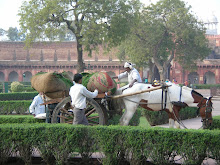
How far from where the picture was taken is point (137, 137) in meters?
5.17

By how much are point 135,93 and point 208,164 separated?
2.04 metres

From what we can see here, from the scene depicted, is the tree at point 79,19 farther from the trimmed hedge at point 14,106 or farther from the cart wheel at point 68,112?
the cart wheel at point 68,112

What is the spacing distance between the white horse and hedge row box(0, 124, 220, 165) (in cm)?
145

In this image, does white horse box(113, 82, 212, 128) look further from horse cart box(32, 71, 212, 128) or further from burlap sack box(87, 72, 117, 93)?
burlap sack box(87, 72, 117, 93)

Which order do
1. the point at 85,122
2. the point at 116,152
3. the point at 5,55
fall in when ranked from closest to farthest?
the point at 116,152 < the point at 85,122 < the point at 5,55

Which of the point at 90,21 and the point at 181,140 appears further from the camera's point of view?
the point at 90,21

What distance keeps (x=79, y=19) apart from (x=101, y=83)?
1885 cm

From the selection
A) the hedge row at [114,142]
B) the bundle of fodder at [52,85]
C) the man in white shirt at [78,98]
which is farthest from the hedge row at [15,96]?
the hedge row at [114,142]

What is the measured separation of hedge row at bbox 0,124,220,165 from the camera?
16.1ft

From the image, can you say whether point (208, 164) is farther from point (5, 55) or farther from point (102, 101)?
point (5, 55)

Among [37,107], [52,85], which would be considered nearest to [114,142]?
[52,85]

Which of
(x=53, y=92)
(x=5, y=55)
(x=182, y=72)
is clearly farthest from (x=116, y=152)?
(x=5, y=55)

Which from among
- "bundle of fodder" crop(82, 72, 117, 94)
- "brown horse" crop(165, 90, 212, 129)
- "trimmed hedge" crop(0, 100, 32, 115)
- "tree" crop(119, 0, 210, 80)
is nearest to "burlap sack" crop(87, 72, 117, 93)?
"bundle of fodder" crop(82, 72, 117, 94)

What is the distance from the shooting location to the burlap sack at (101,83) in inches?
268
